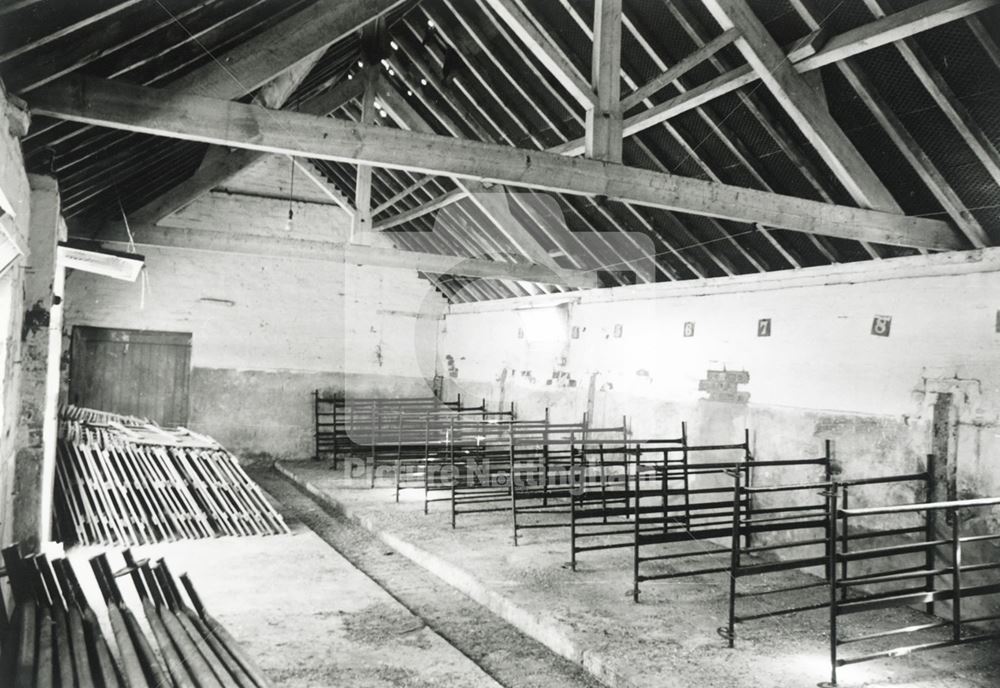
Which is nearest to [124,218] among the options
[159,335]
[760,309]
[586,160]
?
[159,335]

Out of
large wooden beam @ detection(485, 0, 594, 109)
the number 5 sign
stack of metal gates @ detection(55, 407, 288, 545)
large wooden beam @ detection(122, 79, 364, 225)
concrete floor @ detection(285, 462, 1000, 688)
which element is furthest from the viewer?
large wooden beam @ detection(122, 79, 364, 225)

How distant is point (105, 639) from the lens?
3.83 metres

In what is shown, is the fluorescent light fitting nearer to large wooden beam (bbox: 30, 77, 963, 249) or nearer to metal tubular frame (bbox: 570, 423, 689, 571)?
large wooden beam (bbox: 30, 77, 963, 249)

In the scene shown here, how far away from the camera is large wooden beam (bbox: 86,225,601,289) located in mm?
7691

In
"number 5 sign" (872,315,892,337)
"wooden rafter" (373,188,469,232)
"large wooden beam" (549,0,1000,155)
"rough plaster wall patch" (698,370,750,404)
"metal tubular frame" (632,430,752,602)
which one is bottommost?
"metal tubular frame" (632,430,752,602)

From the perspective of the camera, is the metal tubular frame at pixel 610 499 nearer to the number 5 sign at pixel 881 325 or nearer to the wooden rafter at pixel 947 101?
the number 5 sign at pixel 881 325

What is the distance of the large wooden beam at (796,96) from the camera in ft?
15.6

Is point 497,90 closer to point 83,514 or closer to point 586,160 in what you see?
point 586,160

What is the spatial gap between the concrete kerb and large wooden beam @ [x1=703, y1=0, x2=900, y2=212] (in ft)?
12.5

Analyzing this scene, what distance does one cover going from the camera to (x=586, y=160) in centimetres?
447

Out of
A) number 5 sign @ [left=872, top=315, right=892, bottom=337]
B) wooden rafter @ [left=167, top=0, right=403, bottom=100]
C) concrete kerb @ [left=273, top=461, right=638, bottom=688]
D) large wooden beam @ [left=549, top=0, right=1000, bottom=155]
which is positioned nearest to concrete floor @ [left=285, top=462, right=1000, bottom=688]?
concrete kerb @ [left=273, top=461, right=638, bottom=688]

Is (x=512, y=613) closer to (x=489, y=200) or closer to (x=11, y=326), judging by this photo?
(x=11, y=326)

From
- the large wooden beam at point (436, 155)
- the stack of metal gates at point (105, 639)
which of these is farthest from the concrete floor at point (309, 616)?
the large wooden beam at point (436, 155)

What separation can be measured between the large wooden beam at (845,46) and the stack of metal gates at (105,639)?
183 inches
